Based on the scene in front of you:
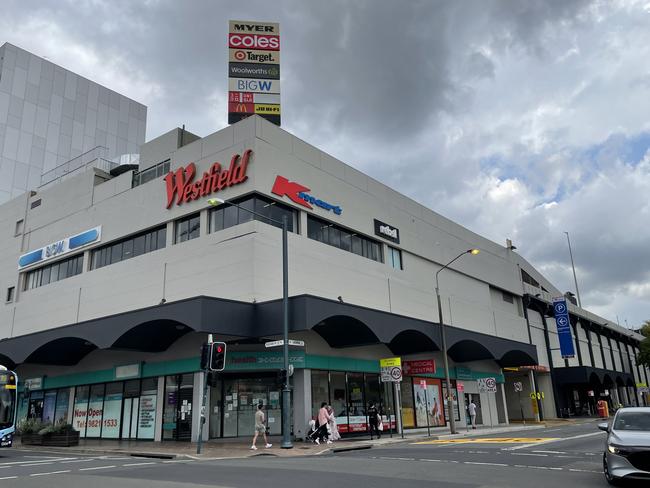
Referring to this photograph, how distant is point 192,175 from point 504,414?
29.2 metres

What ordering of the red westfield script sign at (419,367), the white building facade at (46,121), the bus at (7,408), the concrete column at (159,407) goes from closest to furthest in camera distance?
the bus at (7,408) < the concrete column at (159,407) < the red westfield script sign at (419,367) < the white building facade at (46,121)

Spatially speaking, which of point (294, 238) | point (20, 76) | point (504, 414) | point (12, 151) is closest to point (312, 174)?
point (294, 238)

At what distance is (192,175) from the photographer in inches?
1145

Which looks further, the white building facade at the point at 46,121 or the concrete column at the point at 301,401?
the white building facade at the point at 46,121

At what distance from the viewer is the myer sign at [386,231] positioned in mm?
33625

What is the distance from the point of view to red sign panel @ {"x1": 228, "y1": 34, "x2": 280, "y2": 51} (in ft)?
112

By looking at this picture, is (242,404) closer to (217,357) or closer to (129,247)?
(217,357)

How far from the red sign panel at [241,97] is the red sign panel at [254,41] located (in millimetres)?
3410

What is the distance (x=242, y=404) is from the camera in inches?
987

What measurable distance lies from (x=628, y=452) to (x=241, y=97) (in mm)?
27989

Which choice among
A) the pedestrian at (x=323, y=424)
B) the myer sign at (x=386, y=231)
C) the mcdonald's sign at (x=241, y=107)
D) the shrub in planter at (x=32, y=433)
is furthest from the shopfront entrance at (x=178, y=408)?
the mcdonald's sign at (x=241, y=107)

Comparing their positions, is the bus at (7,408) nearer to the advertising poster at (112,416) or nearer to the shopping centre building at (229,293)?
the shopping centre building at (229,293)

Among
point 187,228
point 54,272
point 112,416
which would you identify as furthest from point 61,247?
point 112,416

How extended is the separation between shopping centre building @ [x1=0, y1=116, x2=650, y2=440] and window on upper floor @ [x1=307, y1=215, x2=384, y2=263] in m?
0.11
